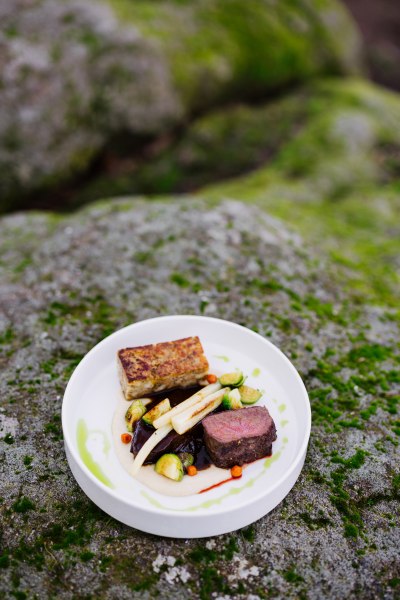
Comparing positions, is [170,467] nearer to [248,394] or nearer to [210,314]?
[248,394]

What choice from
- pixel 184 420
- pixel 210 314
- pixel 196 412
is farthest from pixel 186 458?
pixel 210 314

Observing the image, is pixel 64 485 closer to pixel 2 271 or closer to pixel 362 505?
pixel 362 505

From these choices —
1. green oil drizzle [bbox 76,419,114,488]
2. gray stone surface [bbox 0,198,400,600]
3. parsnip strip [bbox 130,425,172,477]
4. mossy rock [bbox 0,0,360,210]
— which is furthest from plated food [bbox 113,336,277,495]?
mossy rock [bbox 0,0,360,210]

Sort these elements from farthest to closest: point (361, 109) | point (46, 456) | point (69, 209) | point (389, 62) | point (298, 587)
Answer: point (389, 62), point (361, 109), point (69, 209), point (46, 456), point (298, 587)

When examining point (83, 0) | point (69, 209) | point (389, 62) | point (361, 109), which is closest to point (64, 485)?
point (69, 209)

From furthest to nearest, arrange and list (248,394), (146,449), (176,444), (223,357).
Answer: (223,357)
(248,394)
(176,444)
(146,449)
